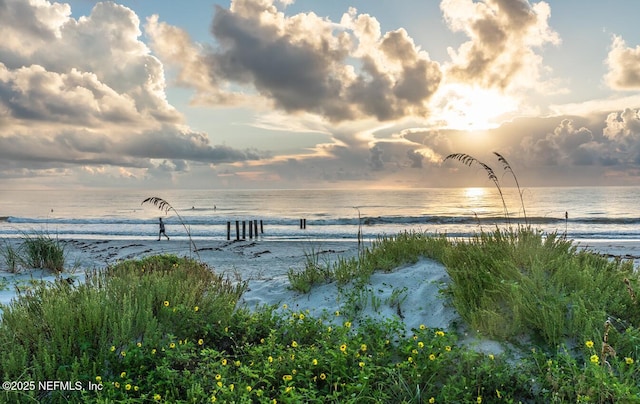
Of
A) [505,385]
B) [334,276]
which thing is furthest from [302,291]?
[505,385]

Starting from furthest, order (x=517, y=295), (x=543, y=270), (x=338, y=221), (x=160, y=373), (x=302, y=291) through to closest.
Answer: (x=338, y=221) → (x=302, y=291) → (x=543, y=270) → (x=517, y=295) → (x=160, y=373)

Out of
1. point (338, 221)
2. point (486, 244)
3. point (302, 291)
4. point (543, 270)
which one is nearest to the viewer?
point (543, 270)

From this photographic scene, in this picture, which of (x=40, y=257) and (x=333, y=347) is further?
(x=40, y=257)

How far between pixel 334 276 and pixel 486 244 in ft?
8.85

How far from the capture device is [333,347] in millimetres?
4660

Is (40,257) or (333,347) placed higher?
(40,257)

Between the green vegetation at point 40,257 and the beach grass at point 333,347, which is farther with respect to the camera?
the green vegetation at point 40,257

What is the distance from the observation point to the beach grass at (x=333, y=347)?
12.7ft

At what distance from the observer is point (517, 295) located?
4801 mm

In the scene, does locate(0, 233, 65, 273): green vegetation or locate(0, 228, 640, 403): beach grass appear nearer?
locate(0, 228, 640, 403): beach grass

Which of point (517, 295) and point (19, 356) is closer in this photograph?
point (19, 356)

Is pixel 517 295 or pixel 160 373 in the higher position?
pixel 517 295

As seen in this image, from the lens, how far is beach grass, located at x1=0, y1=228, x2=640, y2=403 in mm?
3867

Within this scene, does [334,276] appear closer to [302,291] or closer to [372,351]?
[302,291]
